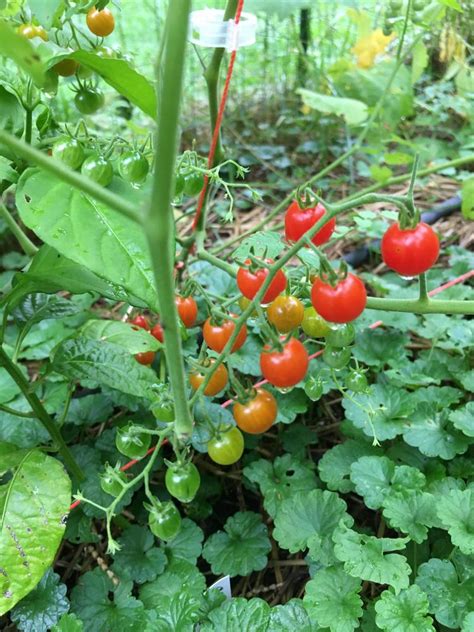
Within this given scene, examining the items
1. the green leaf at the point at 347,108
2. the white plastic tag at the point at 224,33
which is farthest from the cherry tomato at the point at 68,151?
the green leaf at the point at 347,108

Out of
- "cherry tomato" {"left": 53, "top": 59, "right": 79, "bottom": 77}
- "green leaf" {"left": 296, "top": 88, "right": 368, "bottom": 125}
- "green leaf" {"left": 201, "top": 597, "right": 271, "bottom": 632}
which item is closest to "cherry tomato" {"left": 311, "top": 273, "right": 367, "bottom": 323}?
"green leaf" {"left": 201, "top": 597, "right": 271, "bottom": 632}

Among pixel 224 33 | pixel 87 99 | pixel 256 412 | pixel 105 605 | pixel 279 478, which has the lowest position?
pixel 105 605

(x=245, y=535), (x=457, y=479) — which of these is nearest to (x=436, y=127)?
(x=457, y=479)

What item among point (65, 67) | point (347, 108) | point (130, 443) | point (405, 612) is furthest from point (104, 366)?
point (347, 108)

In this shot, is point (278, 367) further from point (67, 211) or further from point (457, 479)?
point (457, 479)

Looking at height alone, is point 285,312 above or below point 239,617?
above

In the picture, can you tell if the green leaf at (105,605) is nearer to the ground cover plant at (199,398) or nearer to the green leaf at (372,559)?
the ground cover plant at (199,398)

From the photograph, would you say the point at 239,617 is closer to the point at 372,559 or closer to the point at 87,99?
the point at 372,559

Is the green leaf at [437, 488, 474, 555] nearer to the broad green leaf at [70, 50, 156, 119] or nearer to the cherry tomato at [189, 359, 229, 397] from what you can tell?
the cherry tomato at [189, 359, 229, 397]
